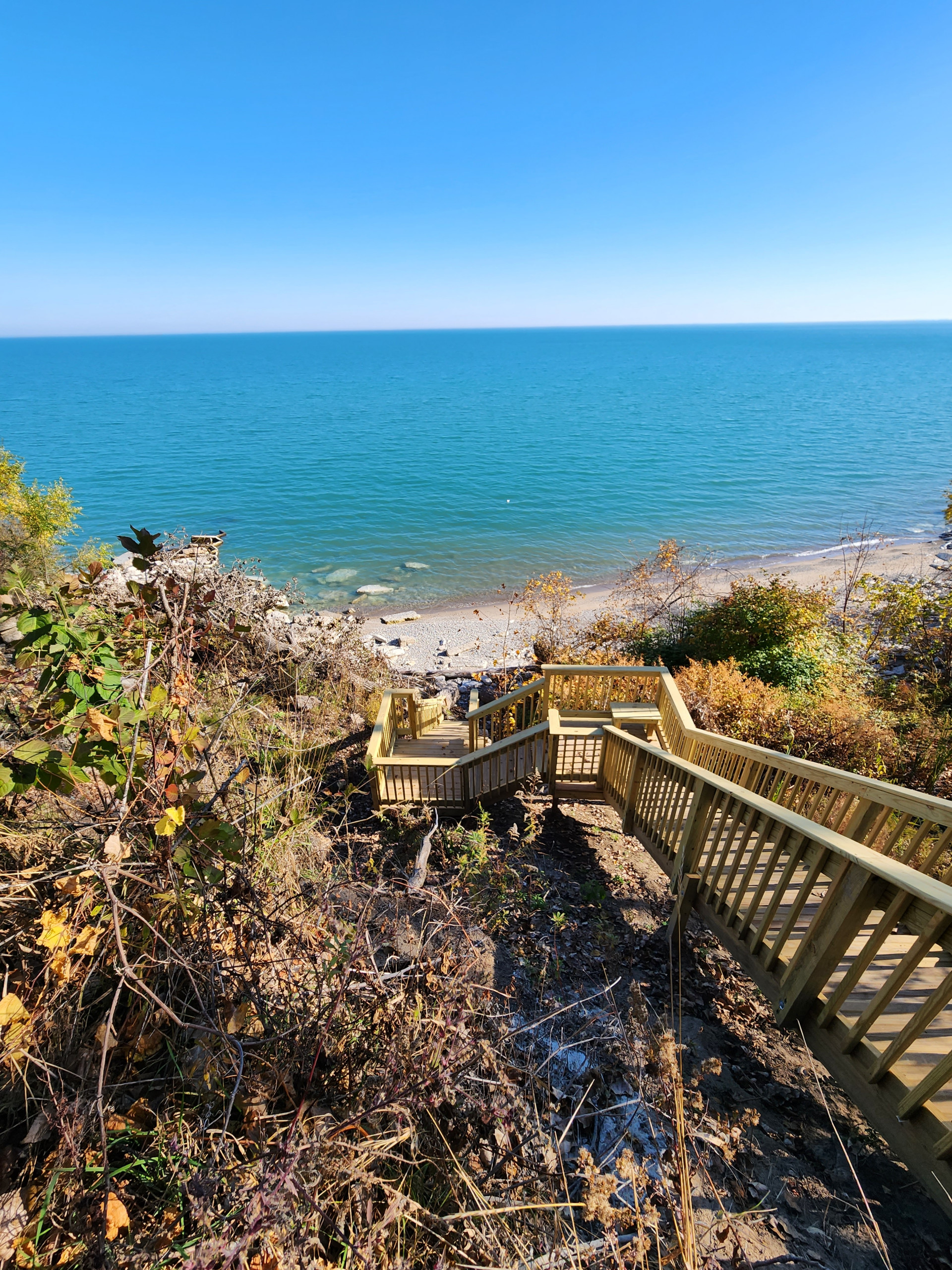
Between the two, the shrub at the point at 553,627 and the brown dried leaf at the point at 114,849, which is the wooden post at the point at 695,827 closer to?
the brown dried leaf at the point at 114,849

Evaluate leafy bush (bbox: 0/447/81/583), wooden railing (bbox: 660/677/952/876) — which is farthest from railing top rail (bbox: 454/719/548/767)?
leafy bush (bbox: 0/447/81/583)

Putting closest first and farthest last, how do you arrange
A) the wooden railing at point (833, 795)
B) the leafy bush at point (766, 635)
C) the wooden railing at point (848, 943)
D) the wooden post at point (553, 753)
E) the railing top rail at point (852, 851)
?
1. the railing top rail at point (852, 851)
2. the wooden railing at point (848, 943)
3. the wooden railing at point (833, 795)
4. the wooden post at point (553, 753)
5. the leafy bush at point (766, 635)

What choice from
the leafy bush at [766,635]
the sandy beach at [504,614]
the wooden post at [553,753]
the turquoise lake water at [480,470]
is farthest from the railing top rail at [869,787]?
the turquoise lake water at [480,470]

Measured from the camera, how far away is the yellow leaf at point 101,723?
2.19 metres


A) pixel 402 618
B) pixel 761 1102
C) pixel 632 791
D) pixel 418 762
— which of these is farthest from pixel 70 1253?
pixel 402 618

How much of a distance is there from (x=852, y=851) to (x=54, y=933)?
10.9ft

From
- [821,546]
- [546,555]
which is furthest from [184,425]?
[821,546]

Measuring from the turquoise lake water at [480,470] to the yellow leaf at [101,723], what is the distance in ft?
61.0

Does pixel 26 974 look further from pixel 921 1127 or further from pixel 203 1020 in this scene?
pixel 921 1127

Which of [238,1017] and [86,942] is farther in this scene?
[238,1017]

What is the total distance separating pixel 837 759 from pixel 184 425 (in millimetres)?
66099

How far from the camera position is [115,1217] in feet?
5.89

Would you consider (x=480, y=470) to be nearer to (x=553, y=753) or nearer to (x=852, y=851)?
(x=553, y=753)

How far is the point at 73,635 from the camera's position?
2377 mm
